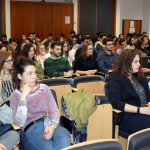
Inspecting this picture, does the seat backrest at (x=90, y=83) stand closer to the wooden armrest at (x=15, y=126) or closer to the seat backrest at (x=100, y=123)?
the seat backrest at (x=100, y=123)

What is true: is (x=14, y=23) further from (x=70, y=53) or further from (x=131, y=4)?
→ (x=131, y=4)

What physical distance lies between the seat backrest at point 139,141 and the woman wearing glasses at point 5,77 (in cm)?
184

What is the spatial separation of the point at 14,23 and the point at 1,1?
87 cm

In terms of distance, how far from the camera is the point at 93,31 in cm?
1242

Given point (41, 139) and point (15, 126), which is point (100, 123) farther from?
point (15, 126)

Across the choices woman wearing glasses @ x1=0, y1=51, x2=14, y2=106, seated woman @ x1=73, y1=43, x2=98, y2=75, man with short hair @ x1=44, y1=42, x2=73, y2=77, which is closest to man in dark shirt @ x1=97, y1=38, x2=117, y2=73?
seated woman @ x1=73, y1=43, x2=98, y2=75

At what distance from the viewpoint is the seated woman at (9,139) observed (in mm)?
2697

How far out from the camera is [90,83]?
14.5 ft

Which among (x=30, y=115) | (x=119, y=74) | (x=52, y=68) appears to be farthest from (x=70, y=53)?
(x=30, y=115)

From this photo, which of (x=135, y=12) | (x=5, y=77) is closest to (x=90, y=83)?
(x=5, y=77)

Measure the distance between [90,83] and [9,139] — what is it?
1923 millimetres

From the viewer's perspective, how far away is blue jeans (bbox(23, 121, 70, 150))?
2.73m

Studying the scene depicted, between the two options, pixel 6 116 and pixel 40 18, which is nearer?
pixel 6 116

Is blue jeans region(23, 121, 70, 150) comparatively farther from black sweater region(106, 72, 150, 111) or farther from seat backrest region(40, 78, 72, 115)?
seat backrest region(40, 78, 72, 115)
